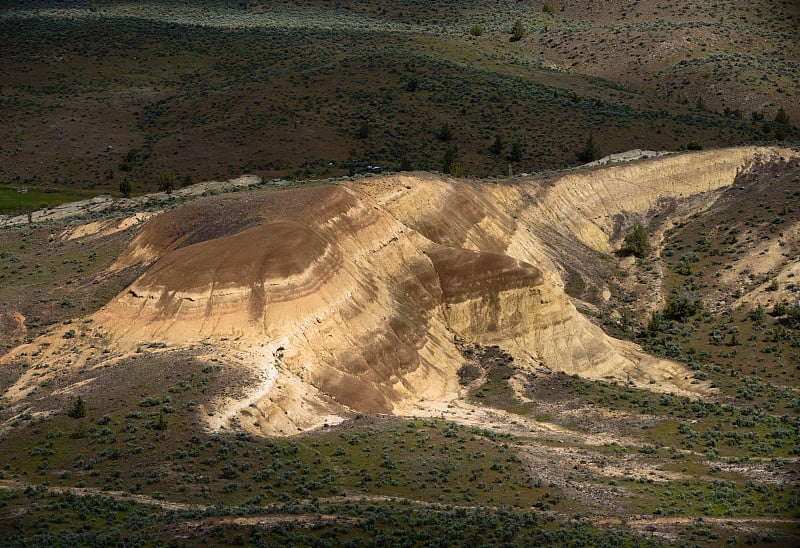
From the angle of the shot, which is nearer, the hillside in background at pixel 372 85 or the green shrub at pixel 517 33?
the hillside in background at pixel 372 85

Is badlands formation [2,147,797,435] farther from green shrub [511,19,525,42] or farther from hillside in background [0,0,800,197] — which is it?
green shrub [511,19,525,42]

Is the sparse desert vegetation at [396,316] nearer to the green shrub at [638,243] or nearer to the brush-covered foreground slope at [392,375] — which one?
the brush-covered foreground slope at [392,375]

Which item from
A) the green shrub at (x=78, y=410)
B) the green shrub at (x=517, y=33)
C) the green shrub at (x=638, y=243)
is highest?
the green shrub at (x=517, y=33)

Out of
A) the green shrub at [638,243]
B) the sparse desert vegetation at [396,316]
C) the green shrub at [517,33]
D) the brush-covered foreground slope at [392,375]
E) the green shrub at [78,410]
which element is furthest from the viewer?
the green shrub at [517,33]

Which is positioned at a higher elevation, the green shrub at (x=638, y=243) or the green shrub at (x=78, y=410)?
the green shrub at (x=78, y=410)

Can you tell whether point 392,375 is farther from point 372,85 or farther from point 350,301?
point 372,85

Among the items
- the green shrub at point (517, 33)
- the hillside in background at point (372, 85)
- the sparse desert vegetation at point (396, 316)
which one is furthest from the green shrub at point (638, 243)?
the green shrub at point (517, 33)

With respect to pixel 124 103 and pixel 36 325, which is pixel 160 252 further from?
pixel 124 103
